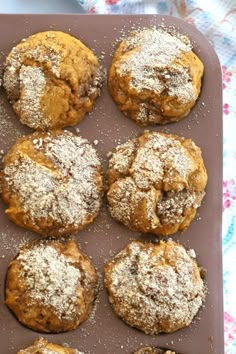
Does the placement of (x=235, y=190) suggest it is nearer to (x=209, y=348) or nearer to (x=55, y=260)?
(x=209, y=348)

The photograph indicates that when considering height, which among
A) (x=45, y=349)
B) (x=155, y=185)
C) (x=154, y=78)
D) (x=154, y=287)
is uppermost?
(x=154, y=78)

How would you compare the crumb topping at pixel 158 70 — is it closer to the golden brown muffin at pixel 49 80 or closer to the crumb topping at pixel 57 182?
the golden brown muffin at pixel 49 80

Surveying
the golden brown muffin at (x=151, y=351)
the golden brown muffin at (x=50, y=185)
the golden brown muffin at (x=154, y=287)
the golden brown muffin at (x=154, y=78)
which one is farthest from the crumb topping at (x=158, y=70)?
the golden brown muffin at (x=151, y=351)

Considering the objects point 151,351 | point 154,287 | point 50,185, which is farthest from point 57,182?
point 151,351

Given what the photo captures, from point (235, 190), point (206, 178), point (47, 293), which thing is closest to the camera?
point (47, 293)

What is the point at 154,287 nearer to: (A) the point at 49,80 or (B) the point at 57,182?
(B) the point at 57,182

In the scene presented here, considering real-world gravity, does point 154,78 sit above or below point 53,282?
above

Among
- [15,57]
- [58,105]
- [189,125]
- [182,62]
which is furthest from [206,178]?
[15,57]
